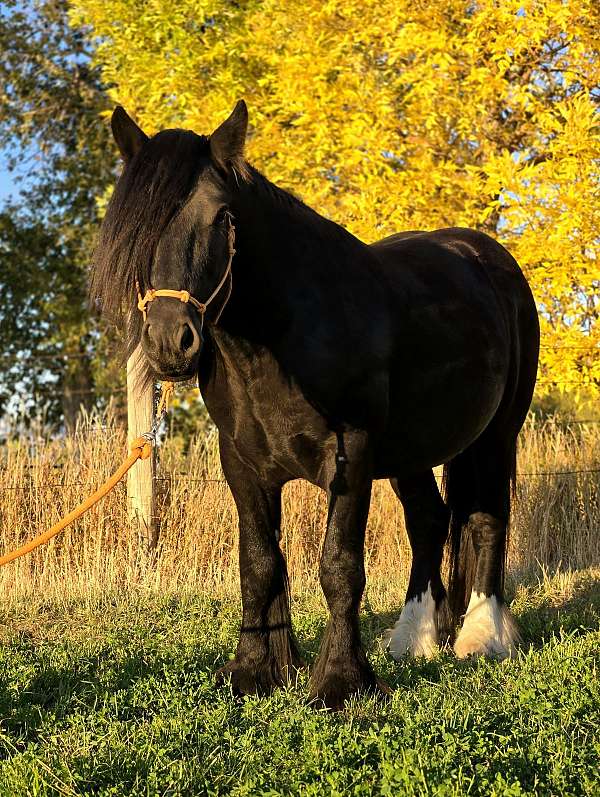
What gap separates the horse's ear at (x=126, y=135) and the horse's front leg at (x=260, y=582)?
131 centimetres

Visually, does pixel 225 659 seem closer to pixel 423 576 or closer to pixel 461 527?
pixel 423 576

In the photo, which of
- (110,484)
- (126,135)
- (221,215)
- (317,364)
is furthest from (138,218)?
(110,484)

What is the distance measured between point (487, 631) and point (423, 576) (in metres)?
0.45

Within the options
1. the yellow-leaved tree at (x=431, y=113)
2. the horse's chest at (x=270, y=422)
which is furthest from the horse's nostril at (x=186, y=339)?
the yellow-leaved tree at (x=431, y=113)

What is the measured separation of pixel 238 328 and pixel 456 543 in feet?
7.43

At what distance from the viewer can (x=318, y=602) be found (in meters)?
5.96

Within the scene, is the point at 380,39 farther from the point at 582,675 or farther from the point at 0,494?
the point at 582,675

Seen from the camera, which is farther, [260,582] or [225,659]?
[225,659]

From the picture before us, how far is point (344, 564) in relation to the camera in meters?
3.83

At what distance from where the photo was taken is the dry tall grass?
6891 millimetres

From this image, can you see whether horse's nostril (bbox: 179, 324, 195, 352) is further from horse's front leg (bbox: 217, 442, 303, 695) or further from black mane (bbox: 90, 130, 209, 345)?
horse's front leg (bbox: 217, 442, 303, 695)

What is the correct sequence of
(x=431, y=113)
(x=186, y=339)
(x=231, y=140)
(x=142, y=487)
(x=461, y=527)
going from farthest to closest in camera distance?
1. (x=431, y=113)
2. (x=142, y=487)
3. (x=461, y=527)
4. (x=231, y=140)
5. (x=186, y=339)

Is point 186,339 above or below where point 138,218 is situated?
below

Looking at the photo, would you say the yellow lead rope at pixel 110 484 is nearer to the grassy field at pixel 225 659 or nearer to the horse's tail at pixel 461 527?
the grassy field at pixel 225 659
